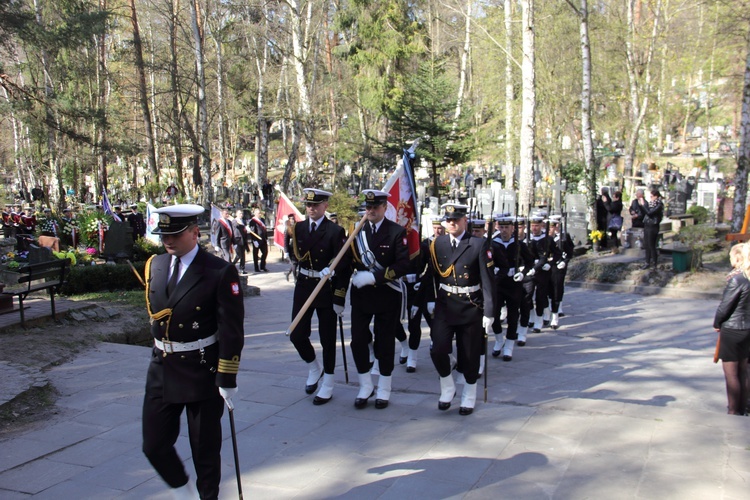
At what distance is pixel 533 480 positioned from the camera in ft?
15.4

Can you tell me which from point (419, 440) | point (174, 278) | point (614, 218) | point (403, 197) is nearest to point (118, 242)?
point (403, 197)

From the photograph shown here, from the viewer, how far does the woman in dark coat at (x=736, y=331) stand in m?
6.27

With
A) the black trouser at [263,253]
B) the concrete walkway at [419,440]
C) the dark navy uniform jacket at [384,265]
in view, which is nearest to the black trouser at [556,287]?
the concrete walkway at [419,440]

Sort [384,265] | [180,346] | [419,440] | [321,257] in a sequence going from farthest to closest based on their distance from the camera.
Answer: [321,257], [384,265], [419,440], [180,346]

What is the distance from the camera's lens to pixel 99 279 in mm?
13461

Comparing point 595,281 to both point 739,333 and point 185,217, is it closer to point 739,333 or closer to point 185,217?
point 739,333

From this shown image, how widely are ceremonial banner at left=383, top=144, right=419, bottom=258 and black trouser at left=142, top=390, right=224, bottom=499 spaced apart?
4559 millimetres

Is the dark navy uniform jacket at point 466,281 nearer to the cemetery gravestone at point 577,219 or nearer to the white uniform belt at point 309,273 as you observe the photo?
the white uniform belt at point 309,273

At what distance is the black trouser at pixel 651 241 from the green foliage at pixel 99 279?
11562 mm

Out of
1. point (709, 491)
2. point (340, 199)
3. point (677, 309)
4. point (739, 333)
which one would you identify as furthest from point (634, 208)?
point (709, 491)

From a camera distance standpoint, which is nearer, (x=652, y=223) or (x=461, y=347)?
(x=461, y=347)

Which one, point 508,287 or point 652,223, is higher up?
point 652,223

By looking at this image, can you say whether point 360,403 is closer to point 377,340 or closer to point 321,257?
point 377,340

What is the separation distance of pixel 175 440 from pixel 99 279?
10.4 metres
